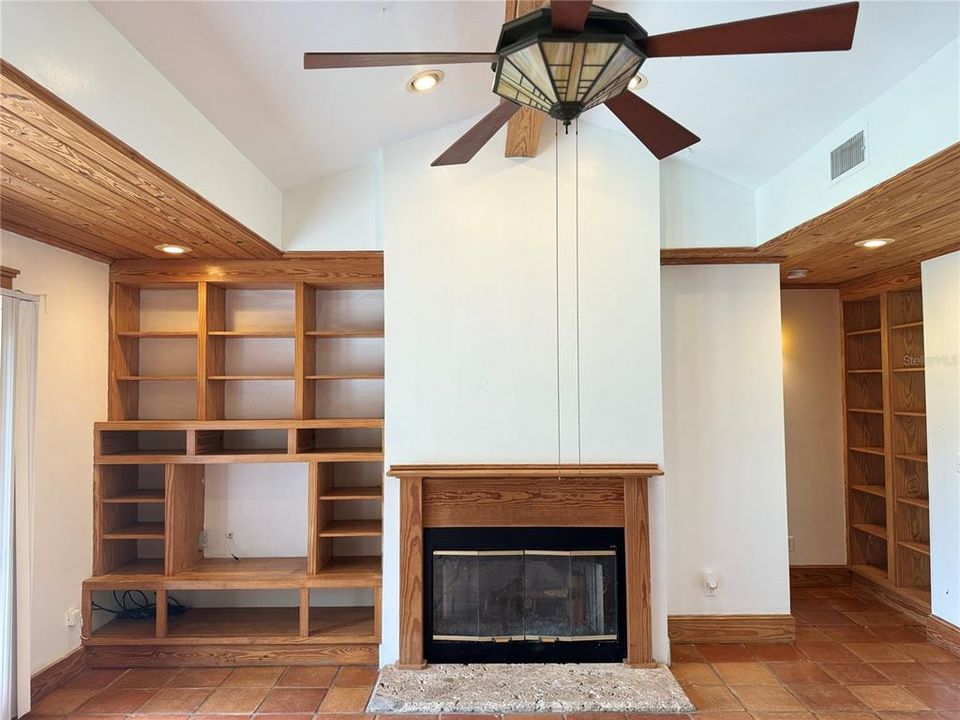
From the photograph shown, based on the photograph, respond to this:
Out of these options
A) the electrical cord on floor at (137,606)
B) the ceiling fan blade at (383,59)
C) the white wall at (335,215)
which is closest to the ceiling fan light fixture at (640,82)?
the ceiling fan blade at (383,59)

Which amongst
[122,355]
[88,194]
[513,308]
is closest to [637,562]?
[513,308]

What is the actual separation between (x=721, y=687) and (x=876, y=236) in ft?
8.37

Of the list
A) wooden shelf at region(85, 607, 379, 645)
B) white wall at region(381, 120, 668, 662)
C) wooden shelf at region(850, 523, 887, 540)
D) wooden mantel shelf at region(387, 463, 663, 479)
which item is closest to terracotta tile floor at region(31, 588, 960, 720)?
wooden shelf at region(85, 607, 379, 645)

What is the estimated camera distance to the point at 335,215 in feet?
11.0

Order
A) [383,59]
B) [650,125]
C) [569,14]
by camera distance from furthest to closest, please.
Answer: [650,125], [383,59], [569,14]

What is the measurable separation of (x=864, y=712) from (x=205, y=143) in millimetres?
4036

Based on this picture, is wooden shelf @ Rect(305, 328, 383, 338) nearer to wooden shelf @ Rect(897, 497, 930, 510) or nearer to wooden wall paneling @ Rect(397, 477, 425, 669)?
wooden wall paneling @ Rect(397, 477, 425, 669)

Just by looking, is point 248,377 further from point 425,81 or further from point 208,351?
point 425,81

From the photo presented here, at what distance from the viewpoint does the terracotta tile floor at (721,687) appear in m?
2.68

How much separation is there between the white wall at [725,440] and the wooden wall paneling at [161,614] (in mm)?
3037

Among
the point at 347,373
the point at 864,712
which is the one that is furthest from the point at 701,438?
the point at 347,373

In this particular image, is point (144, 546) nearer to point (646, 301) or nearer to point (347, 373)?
point (347, 373)

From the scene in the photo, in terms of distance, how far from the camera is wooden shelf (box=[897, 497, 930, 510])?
3.76 meters

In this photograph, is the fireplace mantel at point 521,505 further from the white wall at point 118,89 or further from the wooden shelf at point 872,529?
the wooden shelf at point 872,529
